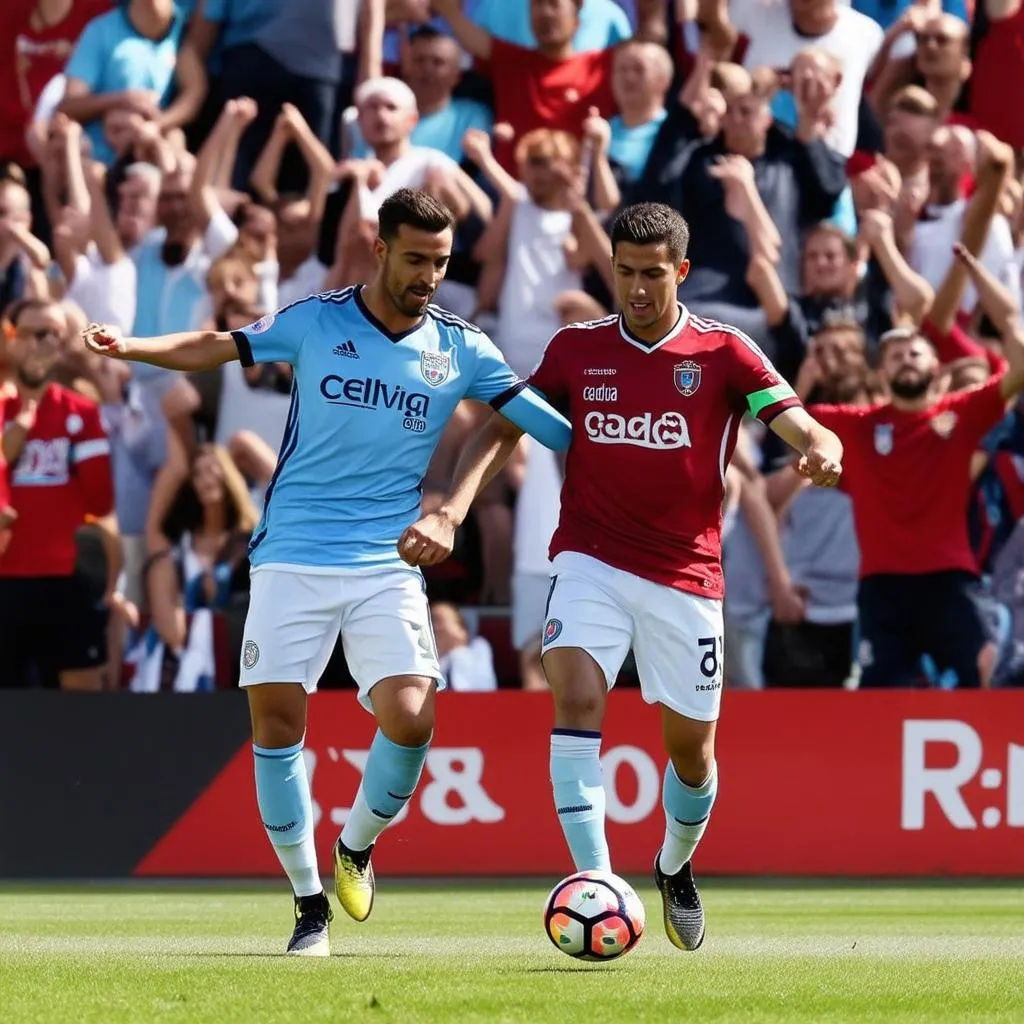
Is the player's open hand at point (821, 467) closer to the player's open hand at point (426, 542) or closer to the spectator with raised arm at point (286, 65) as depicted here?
the player's open hand at point (426, 542)

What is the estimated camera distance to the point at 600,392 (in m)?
7.28

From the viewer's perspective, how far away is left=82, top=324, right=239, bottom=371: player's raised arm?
22.0 feet

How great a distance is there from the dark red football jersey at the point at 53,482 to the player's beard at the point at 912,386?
4.62m

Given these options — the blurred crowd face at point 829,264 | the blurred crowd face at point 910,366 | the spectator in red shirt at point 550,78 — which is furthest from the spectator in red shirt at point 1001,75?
the blurred crowd face at point 910,366

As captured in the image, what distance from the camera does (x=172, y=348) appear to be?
22.8 ft

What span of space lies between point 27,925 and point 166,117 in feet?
23.9

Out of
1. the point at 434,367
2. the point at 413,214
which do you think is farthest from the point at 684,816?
the point at 413,214

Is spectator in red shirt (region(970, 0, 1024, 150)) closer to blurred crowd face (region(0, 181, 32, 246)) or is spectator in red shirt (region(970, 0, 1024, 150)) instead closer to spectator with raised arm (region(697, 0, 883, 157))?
spectator with raised arm (region(697, 0, 883, 157))

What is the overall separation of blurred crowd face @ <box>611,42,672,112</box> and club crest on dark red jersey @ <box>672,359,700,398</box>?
674 centimetres

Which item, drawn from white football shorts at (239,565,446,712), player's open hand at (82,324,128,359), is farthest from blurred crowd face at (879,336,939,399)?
player's open hand at (82,324,128,359)

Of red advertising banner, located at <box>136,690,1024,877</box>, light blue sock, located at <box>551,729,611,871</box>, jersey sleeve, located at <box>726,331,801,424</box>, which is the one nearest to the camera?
light blue sock, located at <box>551,729,611,871</box>

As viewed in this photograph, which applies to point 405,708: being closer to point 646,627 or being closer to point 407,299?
point 646,627

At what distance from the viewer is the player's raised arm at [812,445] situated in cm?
662

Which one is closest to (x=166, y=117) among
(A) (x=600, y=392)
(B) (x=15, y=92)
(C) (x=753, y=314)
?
(B) (x=15, y=92)
